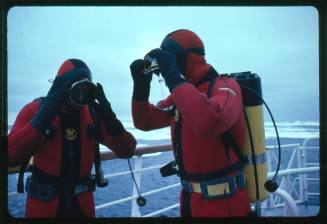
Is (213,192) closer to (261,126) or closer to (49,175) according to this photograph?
(261,126)

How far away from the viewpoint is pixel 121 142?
2029 millimetres

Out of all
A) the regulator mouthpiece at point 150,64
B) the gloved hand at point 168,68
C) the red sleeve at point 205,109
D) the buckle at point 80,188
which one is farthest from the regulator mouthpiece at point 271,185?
the buckle at point 80,188

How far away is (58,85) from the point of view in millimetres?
1816

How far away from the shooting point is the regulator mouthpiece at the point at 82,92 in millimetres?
1771

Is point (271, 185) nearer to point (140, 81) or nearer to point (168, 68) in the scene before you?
point (168, 68)

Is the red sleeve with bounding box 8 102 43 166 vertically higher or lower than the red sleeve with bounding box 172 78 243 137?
lower

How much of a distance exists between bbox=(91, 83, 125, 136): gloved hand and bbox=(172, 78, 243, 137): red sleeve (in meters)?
0.53

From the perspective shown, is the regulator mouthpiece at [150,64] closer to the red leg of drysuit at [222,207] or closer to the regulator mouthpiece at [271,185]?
the red leg of drysuit at [222,207]

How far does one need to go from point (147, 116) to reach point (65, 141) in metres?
0.53

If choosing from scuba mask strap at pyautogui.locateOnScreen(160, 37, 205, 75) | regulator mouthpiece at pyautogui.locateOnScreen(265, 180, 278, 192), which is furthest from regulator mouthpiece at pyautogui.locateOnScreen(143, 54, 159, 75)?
regulator mouthpiece at pyautogui.locateOnScreen(265, 180, 278, 192)

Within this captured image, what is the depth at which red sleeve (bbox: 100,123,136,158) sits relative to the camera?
6.66 feet

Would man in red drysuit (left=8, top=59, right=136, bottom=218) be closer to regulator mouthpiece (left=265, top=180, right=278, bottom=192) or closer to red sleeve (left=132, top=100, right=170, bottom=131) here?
Answer: red sleeve (left=132, top=100, right=170, bottom=131)

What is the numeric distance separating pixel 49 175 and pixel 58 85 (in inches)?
20.6

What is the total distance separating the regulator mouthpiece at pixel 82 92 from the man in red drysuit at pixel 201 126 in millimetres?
285
